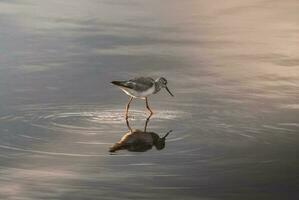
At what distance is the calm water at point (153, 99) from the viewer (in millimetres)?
8375

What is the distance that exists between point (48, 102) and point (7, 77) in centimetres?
145

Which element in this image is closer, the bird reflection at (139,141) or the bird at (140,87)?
the bird reflection at (139,141)

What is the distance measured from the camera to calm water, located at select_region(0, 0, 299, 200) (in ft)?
27.5

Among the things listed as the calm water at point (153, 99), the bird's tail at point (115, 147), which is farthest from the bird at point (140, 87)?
the bird's tail at point (115, 147)

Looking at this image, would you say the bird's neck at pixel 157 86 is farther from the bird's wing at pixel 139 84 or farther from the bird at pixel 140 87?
the bird's wing at pixel 139 84

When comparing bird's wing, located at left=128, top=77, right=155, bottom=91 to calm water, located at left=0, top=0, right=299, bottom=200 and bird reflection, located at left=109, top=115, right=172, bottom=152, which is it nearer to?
calm water, located at left=0, top=0, right=299, bottom=200

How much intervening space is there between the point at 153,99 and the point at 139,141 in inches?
83.2

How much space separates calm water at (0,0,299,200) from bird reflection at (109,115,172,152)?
11cm

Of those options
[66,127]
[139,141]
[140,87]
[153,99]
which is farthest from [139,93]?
[139,141]

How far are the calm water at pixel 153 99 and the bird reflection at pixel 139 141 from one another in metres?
0.11

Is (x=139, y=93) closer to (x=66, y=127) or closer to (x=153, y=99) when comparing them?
(x=153, y=99)

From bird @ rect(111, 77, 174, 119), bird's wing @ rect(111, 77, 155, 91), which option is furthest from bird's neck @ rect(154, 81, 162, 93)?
bird's wing @ rect(111, 77, 155, 91)

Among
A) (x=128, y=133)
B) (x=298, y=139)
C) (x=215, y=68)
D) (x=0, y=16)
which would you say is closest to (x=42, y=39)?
(x=0, y=16)

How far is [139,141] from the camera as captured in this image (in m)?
9.72
